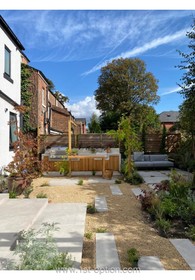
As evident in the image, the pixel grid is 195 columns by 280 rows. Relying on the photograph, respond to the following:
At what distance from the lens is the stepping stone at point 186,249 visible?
A: 3.42 metres

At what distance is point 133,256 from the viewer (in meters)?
3.41

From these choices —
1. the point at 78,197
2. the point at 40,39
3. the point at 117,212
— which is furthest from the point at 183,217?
the point at 40,39

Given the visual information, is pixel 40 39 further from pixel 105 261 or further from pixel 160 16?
pixel 105 261

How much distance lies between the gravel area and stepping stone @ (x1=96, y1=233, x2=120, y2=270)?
0.09m

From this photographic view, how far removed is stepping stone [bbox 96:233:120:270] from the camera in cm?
325

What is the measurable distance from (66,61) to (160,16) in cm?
285

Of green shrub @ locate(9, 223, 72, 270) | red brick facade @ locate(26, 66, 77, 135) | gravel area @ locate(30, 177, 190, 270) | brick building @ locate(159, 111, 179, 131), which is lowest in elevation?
gravel area @ locate(30, 177, 190, 270)

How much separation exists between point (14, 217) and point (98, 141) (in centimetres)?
1131

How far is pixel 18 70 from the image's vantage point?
11.4 m

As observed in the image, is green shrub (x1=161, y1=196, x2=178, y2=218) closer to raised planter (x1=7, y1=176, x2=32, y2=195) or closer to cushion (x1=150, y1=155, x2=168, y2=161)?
raised planter (x1=7, y1=176, x2=32, y2=195)

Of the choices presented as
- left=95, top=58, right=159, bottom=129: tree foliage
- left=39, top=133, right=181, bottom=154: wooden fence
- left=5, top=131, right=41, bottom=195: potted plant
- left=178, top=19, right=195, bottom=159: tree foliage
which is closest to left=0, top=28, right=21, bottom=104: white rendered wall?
left=5, top=131, right=41, bottom=195: potted plant

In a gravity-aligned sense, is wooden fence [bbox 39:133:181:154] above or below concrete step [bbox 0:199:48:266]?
above

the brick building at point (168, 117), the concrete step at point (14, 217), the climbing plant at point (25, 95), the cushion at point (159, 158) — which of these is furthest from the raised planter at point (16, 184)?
the brick building at point (168, 117)

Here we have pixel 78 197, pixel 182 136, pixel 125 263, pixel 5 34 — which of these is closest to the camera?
pixel 125 263
